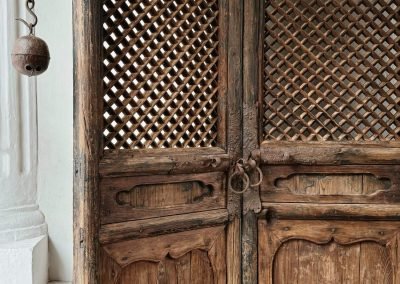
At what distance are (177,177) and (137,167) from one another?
187 mm

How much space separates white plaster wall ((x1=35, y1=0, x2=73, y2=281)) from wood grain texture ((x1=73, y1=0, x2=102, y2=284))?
640mm

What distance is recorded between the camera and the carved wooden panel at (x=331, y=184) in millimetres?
1814

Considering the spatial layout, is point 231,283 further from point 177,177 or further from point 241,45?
point 241,45

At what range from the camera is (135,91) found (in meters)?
1.65

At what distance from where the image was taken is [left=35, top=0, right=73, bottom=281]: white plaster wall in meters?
2.08

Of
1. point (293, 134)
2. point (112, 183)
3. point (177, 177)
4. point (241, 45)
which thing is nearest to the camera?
point (112, 183)

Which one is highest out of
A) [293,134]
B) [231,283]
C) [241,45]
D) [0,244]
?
[241,45]

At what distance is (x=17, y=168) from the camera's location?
1.82m

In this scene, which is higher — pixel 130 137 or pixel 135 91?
pixel 135 91

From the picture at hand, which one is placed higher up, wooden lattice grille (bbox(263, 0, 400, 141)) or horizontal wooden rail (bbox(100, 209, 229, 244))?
wooden lattice grille (bbox(263, 0, 400, 141))

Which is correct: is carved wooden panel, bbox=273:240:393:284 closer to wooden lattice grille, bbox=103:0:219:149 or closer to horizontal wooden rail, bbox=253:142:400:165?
horizontal wooden rail, bbox=253:142:400:165

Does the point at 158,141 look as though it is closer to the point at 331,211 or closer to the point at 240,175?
the point at 240,175

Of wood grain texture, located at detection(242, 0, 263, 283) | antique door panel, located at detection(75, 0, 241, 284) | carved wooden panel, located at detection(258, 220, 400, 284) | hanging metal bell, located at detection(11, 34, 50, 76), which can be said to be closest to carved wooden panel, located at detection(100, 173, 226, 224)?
antique door panel, located at detection(75, 0, 241, 284)

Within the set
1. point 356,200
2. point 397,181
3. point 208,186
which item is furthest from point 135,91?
point 397,181
